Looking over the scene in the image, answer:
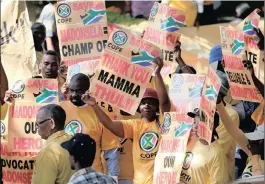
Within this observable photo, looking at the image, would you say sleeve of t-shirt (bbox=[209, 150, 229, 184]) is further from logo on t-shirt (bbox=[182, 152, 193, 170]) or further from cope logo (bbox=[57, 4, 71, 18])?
cope logo (bbox=[57, 4, 71, 18])

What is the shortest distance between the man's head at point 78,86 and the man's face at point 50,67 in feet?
3.07

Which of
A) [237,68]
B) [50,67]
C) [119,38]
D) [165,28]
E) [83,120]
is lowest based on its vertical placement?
[83,120]

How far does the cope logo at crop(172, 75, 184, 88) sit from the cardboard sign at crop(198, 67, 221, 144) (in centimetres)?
106

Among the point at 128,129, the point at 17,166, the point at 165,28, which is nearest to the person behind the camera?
the point at 17,166

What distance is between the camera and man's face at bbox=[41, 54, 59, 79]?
9.16m

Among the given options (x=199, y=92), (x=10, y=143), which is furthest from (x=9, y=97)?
(x=199, y=92)

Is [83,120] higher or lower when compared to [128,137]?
higher

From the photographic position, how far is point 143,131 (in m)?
8.34

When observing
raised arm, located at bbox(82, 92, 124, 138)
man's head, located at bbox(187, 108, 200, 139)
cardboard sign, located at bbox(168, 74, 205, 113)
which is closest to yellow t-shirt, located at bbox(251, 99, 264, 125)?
cardboard sign, located at bbox(168, 74, 205, 113)

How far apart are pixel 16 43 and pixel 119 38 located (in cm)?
183

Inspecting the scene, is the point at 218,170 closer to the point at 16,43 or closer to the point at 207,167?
the point at 207,167

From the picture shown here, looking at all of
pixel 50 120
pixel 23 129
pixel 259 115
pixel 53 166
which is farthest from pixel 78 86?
pixel 259 115

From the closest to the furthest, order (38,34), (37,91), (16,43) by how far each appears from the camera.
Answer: (37,91)
(16,43)
(38,34)

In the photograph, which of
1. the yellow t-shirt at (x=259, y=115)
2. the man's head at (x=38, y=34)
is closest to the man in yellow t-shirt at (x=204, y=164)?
the yellow t-shirt at (x=259, y=115)
